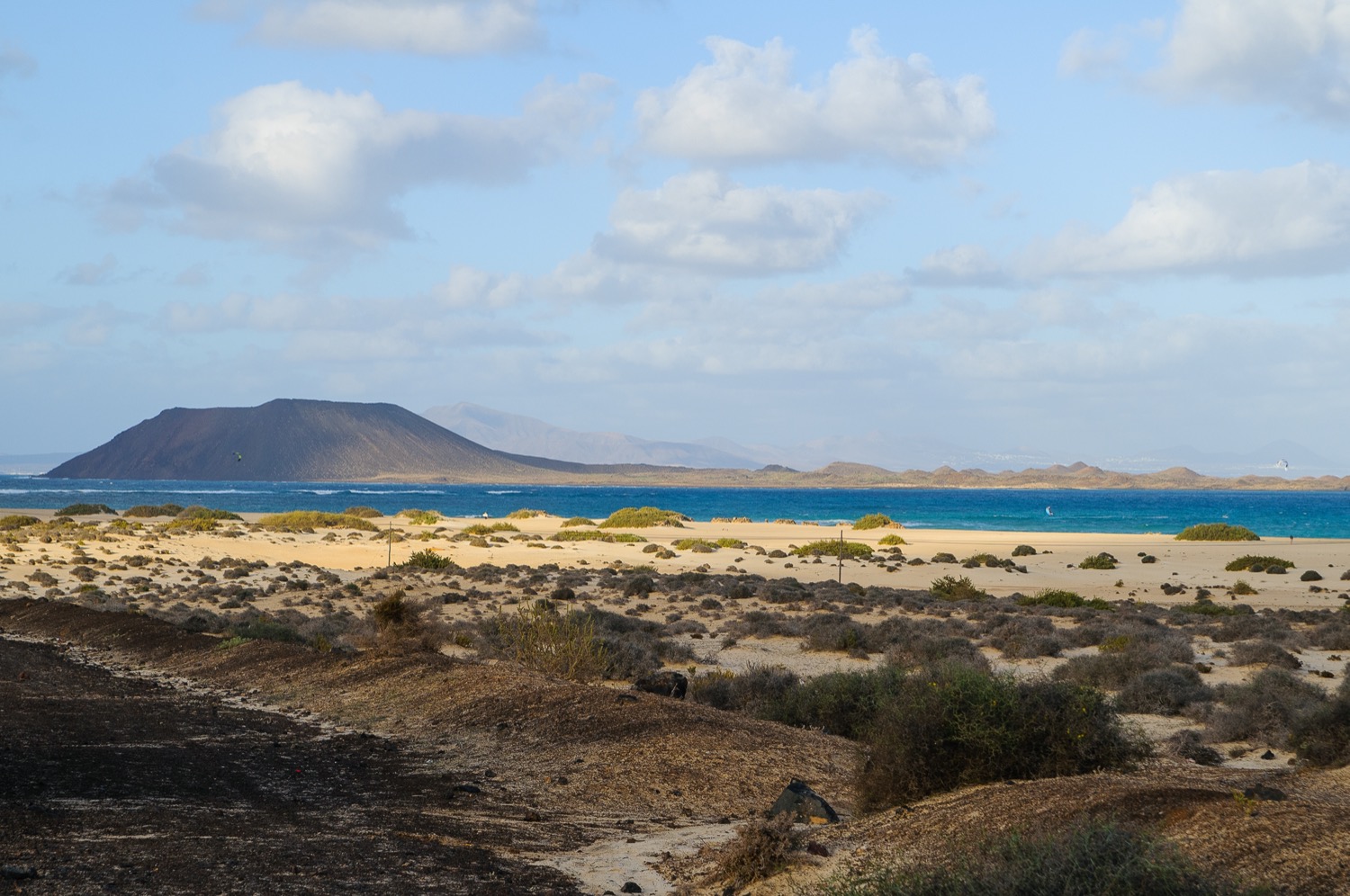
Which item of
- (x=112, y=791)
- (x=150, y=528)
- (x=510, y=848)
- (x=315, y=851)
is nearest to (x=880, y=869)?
(x=510, y=848)

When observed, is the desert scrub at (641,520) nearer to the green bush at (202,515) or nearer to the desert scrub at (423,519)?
the desert scrub at (423,519)

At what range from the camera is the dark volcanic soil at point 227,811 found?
23.0 ft

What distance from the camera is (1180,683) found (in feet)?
50.4

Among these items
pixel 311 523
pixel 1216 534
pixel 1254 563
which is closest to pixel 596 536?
pixel 311 523

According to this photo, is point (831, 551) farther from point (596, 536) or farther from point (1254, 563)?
point (1254, 563)

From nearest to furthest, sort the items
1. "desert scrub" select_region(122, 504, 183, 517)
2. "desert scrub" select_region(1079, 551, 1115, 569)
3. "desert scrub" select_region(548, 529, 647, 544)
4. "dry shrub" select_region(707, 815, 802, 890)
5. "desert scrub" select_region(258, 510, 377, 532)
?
"dry shrub" select_region(707, 815, 802, 890) < "desert scrub" select_region(1079, 551, 1115, 569) < "desert scrub" select_region(548, 529, 647, 544) < "desert scrub" select_region(258, 510, 377, 532) < "desert scrub" select_region(122, 504, 183, 517)

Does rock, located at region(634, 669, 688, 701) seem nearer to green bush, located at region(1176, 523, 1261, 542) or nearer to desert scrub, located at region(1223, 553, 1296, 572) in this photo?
desert scrub, located at region(1223, 553, 1296, 572)

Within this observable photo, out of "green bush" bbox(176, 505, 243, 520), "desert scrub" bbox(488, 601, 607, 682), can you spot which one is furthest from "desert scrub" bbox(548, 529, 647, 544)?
"desert scrub" bbox(488, 601, 607, 682)

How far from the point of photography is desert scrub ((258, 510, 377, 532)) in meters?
66.0

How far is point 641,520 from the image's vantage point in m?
74.4

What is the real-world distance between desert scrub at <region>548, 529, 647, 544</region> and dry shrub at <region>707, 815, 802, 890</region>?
5035 centimetres

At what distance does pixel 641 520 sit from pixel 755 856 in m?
67.5

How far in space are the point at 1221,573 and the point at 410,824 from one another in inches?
1587

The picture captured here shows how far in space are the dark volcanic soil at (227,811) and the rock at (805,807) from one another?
6.68ft
